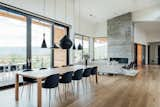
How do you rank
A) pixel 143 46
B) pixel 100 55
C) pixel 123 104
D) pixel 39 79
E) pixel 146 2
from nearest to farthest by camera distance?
pixel 39 79 → pixel 123 104 → pixel 146 2 → pixel 100 55 → pixel 143 46

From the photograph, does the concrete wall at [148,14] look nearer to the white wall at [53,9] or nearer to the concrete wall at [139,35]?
the concrete wall at [139,35]

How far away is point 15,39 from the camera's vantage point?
18.8 ft

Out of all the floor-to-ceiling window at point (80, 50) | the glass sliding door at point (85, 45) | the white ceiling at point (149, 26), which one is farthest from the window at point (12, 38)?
the white ceiling at point (149, 26)

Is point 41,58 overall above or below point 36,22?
below

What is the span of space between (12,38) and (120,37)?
7.79 m

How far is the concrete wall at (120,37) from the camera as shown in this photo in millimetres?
10766

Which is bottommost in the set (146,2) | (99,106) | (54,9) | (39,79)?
(99,106)

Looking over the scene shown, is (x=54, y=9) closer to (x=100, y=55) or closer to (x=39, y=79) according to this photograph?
(x=39, y=79)

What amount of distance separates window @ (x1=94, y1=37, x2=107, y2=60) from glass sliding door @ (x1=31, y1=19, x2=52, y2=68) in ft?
19.0

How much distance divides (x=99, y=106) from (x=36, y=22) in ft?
15.0

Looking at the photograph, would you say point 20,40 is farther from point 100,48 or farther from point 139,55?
point 139,55

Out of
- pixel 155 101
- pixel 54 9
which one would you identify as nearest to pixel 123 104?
pixel 155 101

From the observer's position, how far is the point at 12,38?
223 inches

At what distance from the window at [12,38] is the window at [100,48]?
24.3ft
